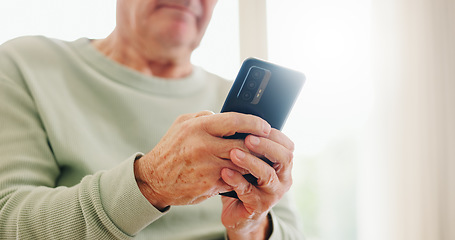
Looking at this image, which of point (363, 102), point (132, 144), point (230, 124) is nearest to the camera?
point (230, 124)

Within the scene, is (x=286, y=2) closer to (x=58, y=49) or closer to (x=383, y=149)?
(x=383, y=149)

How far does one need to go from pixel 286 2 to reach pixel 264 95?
4.44 ft

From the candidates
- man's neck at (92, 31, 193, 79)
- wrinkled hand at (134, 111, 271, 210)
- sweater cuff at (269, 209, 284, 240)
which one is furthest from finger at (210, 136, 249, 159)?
man's neck at (92, 31, 193, 79)

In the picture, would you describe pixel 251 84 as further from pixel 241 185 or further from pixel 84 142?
pixel 84 142

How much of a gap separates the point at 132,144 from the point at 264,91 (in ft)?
1.30

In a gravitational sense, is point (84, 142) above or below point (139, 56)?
below

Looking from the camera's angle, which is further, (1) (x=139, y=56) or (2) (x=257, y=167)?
(1) (x=139, y=56)

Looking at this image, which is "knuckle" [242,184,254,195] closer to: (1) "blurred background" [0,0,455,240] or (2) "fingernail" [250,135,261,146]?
(2) "fingernail" [250,135,261,146]

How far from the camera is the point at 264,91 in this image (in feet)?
1.94

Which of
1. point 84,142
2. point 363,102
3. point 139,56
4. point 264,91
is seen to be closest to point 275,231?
point 264,91

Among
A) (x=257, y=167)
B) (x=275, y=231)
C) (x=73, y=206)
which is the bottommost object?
(x=275, y=231)

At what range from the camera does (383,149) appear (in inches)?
67.9

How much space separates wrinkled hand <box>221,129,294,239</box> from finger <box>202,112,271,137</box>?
19mm

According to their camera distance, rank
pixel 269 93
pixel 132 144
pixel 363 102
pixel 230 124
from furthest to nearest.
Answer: pixel 363 102, pixel 132 144, pixel 269 93, pixel 230 124
